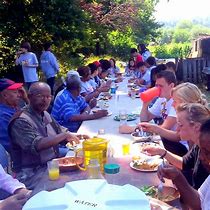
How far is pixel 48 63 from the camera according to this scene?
9688 mm

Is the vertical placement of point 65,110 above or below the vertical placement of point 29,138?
below

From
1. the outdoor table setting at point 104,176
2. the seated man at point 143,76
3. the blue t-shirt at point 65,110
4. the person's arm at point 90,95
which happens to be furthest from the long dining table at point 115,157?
the seated man at point 143,76

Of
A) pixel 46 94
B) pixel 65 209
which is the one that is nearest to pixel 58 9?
pixel 46 94

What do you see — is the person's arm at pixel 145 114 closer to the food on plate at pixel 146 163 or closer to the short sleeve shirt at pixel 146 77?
the food on plate at pixel 146 163

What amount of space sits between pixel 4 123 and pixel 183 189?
2.00 meters

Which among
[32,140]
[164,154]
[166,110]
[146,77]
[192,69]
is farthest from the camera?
[192,69]

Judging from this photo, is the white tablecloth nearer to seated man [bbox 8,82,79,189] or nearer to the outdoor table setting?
the outdoor table setting

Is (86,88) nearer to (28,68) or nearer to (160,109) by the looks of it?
(160,109)

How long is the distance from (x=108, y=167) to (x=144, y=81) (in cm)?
548

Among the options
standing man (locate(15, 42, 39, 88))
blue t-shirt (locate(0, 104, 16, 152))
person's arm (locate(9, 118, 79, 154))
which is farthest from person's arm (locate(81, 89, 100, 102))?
standing man (locate(15, 42, 39, 88))

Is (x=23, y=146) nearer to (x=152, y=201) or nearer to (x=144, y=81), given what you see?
(x=152, y=201)

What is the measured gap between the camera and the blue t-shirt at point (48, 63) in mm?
9641

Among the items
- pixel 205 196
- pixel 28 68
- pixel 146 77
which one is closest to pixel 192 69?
pixel 146 77

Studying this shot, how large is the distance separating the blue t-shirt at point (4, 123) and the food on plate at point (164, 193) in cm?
166
